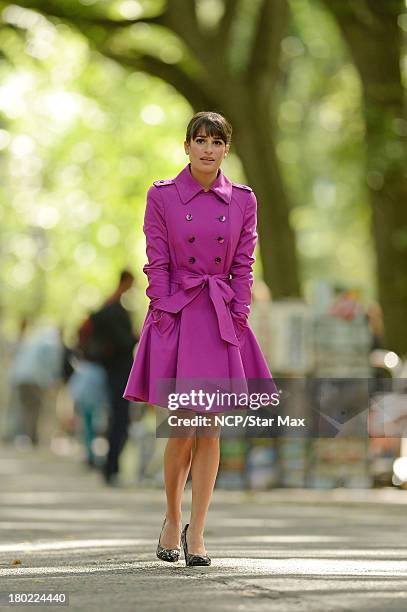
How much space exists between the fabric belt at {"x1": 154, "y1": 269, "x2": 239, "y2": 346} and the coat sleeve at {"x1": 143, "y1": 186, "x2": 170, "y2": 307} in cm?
5

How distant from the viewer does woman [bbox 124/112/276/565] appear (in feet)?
26.8

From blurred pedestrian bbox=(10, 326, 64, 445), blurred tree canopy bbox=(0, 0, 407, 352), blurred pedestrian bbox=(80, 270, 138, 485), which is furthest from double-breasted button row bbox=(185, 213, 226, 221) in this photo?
blurred pedestrian bbox=(10, 326, 64, 445)

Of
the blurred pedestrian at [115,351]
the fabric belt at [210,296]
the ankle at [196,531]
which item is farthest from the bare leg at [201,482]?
the blurred pedestrian at [115,351]

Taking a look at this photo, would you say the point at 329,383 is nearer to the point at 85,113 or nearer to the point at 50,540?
the point at 50,540

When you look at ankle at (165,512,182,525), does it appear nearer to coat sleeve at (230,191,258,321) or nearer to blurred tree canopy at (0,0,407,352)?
coat sleeve at (230,191,258,321)

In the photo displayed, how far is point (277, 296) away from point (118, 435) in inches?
211

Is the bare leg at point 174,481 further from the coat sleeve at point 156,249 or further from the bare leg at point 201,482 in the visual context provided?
the coat sleeve at point 156,249

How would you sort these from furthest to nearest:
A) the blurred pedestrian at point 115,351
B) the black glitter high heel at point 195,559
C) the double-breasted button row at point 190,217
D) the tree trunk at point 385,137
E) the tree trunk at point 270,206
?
1. the tree trunk at point 270,206
2. the tree trunk at point 385,137
3. the blurred pedestrian at point 115,351
4. the double-breasted button row at point 190,217
5. the black glitter high heel at point 195,559

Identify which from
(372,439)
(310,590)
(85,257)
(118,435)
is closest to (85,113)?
(85,257)

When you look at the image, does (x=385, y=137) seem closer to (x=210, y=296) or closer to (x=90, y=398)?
(x=90, y=398)

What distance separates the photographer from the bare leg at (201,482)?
A: 812cm

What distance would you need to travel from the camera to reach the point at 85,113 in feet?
139

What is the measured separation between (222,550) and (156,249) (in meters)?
1.98

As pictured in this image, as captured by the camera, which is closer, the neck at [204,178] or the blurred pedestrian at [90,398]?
the neck at [204,178]
